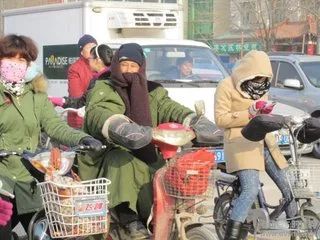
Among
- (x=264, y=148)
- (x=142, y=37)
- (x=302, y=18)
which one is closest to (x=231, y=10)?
(x=302, y=18)

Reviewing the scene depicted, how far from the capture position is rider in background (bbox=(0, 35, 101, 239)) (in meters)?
4.45

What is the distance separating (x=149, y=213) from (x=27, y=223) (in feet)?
2.68

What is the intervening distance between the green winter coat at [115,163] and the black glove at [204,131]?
181mm

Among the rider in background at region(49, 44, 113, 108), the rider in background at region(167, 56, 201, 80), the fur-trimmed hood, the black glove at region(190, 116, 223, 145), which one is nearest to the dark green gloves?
the black glove at region(190, 116, 223, 145)

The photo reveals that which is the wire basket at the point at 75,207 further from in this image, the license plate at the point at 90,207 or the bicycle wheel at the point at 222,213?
the bicycle wheel at the point at 222,213

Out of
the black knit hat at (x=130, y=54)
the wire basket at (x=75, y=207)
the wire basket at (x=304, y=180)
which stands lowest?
the wire basket at (x=304, y=180)

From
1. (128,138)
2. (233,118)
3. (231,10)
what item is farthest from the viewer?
(231,10)

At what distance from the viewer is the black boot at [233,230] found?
17.4 feet

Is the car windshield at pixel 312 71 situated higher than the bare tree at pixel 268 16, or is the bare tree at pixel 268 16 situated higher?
the bare tree at pixel 268 16

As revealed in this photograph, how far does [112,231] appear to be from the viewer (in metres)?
4.72

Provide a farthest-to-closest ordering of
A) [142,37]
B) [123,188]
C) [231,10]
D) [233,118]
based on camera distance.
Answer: [231,10] < [142,37] < [233,118] < [123,188]

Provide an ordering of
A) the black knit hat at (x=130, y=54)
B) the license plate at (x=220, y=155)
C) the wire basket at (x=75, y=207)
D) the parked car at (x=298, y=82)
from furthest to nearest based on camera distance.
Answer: the parked car at (x=298, y=82) → the license plate at (x=220, y=155) → the black knit hat at (x=130, y=54) → the wire basket at (x=75, y=207)

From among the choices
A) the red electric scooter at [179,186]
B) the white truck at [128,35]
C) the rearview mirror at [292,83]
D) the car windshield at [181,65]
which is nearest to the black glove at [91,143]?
the red electric scooter at [179,186]

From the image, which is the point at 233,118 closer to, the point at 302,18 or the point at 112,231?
the point at 112,231
